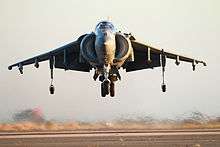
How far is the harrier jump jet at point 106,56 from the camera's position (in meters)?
29.6

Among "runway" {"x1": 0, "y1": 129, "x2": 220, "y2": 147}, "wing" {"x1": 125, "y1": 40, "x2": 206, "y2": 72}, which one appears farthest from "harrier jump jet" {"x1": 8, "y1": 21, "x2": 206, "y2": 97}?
"runway" {"x1": 0, "y1": 129, "x2": 220, "y2": 147}

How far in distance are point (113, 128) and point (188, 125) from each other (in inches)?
243

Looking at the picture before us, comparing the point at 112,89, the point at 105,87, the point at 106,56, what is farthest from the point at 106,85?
the point at 112,89

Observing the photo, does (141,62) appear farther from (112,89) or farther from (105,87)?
(105,87)

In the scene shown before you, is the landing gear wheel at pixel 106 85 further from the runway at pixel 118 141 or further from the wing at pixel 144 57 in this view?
the wing at pixel 144 57

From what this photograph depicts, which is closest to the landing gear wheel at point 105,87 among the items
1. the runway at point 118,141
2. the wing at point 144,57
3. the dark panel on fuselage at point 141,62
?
the runway at point 118,141

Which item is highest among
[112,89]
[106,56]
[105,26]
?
[105,26]

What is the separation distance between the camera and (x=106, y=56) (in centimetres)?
2930

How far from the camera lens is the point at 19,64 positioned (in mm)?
38469

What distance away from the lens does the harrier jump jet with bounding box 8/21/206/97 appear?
29641 millimetres

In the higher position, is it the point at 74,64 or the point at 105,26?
the point at 105,26

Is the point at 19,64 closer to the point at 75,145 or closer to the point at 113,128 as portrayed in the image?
the point at 75,145

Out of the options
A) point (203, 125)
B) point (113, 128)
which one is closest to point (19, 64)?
point (113, 128)

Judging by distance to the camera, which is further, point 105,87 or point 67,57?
point 67,57
